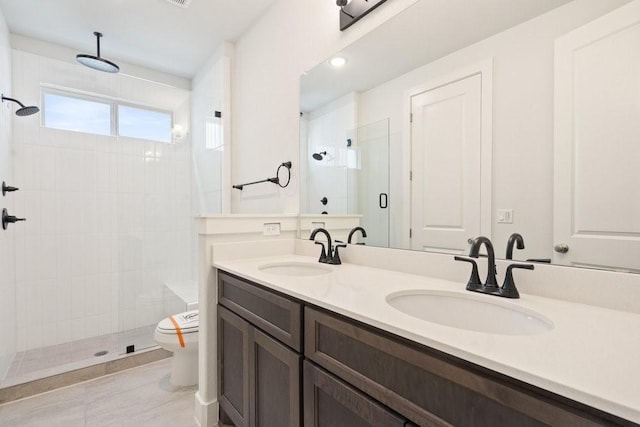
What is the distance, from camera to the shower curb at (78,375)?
6.14 ft

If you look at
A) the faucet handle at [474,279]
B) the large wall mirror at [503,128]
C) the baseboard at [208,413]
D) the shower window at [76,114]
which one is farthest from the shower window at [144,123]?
the faucet handle at [474,279]

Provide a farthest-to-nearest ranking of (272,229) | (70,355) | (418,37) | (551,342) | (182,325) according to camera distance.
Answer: (70,355) < (182,325) < (272,229) < (418,37) < (551,342)

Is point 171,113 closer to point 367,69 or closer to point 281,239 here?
point 281,239

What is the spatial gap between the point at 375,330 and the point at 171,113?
3182 millimetres

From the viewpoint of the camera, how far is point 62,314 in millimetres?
2680

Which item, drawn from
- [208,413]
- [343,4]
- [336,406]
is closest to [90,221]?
[208,413]

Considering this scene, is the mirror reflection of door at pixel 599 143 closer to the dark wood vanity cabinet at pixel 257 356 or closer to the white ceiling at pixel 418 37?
the white ceiling at pixel 418 37

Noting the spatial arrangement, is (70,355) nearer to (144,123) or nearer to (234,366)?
(234,366)

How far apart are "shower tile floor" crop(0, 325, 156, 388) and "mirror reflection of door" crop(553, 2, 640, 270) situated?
276 centimetres

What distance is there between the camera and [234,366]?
56.6 inches

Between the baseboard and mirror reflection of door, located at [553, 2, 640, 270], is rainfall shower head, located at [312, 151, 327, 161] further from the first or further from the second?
the baseboard

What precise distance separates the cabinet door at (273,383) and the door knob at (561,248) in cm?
87

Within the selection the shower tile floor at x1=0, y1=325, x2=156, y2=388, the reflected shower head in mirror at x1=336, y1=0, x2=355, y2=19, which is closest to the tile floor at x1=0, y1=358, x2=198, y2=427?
the shower tile floor at x1=0, y1=325, x2=156, y2=388

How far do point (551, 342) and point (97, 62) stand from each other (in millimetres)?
3211
